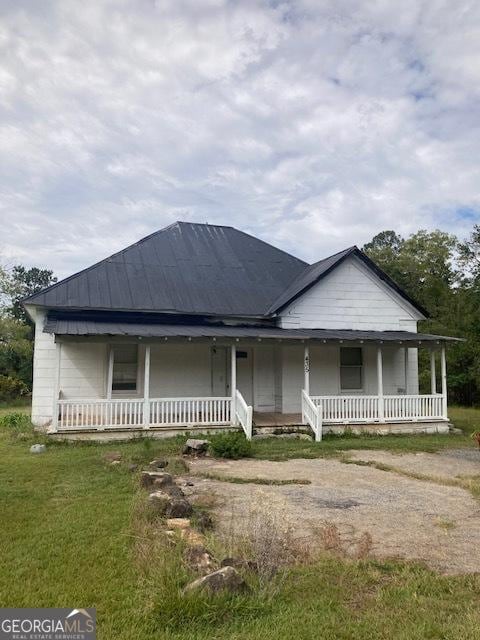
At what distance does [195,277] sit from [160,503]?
12.4 m

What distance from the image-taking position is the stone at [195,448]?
1139 centimetres

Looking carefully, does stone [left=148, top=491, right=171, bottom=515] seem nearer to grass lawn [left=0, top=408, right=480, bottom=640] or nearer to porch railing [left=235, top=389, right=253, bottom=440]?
grass lawn [left=0, top=408, right=480, bottom=640]

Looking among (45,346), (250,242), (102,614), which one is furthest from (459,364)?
(102,614)

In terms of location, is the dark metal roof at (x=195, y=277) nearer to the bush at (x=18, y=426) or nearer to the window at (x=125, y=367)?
the window at (x=125, y=367)

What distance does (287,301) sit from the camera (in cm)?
1655

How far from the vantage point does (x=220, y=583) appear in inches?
158

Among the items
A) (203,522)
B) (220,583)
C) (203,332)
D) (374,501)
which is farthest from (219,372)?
(220,583)

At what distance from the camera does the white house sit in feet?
46.6

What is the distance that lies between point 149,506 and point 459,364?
24.5 m

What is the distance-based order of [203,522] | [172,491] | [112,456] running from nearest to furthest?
[203,522] < [172,491] < [112,456]

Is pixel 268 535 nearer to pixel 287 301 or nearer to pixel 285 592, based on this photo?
pixel 285 592

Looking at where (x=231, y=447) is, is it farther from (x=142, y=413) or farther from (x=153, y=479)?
(x=142, y=413)

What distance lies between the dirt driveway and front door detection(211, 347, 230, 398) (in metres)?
5.65

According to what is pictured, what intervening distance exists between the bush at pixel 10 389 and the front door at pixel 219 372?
20090 millimetres
